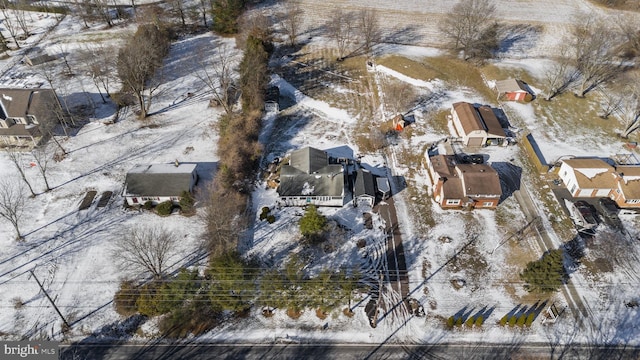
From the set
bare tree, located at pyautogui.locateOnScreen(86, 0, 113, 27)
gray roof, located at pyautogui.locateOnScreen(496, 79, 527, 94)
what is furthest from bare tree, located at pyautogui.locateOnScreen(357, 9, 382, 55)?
bare tree, located at pyautogui.locateOnScreen(86, 0, 113, 27)

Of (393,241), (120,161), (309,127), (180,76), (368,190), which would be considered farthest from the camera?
(180,76)

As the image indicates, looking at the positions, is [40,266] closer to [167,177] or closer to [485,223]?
[167,177]

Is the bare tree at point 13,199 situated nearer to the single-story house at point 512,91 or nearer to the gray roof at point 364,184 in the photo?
the gray roof at point 364,184

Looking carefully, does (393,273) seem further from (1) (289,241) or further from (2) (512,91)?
(2) (512,91)

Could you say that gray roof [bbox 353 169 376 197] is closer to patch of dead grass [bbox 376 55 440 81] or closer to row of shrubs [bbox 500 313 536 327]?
row of shrubs [bbox 500 313 536 327]

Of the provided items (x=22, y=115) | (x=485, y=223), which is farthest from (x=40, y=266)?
(x=485, y=223)
